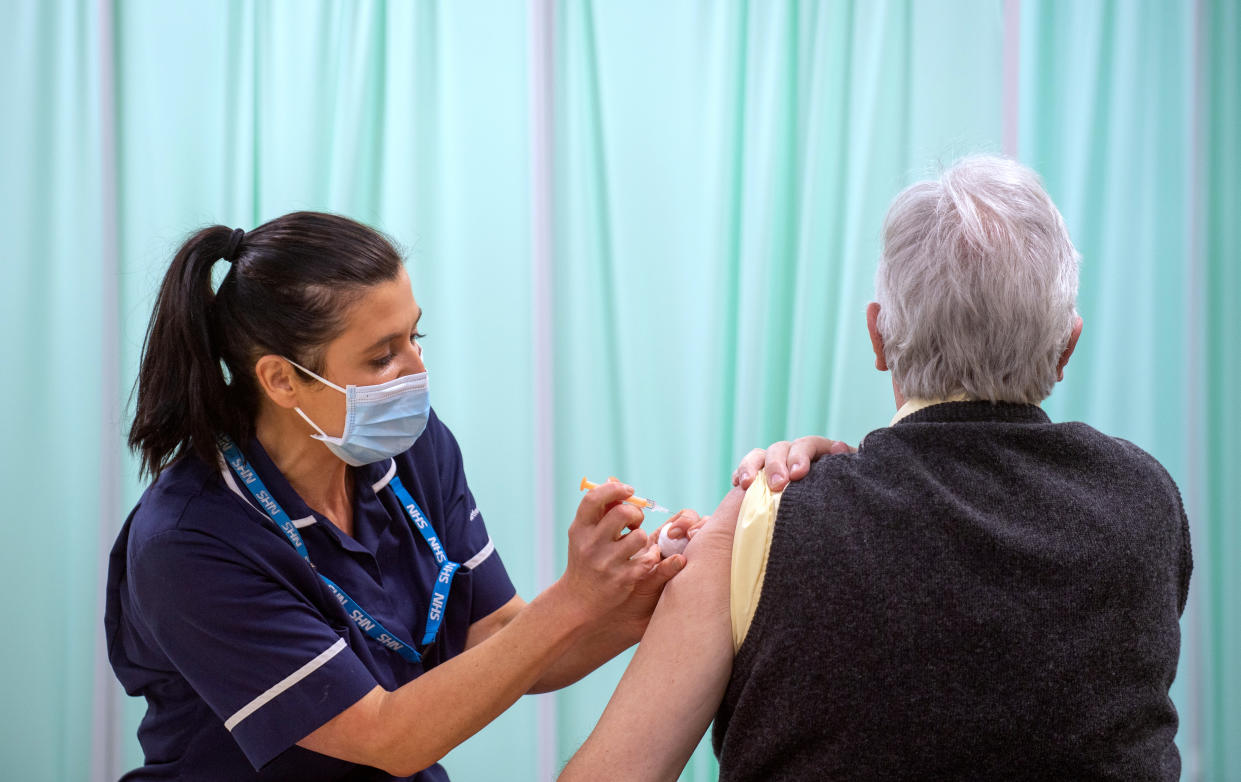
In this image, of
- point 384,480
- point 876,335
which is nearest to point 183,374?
point 384,480

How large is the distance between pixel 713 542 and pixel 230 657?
66 cm

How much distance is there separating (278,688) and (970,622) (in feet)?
2.86

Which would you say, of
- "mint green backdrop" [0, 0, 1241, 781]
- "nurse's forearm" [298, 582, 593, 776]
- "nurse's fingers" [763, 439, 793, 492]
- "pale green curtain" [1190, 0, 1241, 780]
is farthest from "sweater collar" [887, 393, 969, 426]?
"pale green curtain" [1190, 0, 1241, 780]

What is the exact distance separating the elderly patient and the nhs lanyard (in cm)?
50

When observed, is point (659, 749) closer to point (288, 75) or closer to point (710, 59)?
point (710, 59)

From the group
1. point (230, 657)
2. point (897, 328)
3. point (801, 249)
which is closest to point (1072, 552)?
point (897, 328)

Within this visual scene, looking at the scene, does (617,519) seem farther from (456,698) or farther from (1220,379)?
(1220,379)

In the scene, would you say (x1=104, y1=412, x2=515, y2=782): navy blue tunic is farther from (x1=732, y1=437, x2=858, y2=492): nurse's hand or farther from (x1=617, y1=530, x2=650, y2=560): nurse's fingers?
(x1=732, y1=437, x2=858, y2=492): nurse's hand

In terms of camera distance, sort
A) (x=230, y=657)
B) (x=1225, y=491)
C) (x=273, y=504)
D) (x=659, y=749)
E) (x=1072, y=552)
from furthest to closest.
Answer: (x=1225, y=491) < (x=273, y=504) < (x=230, y=657) < (x=659, y=749) < (x=1072, y=552)

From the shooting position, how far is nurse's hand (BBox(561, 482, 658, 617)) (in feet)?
Result: 4.28

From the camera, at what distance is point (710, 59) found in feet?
8.62

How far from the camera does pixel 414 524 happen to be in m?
1.67

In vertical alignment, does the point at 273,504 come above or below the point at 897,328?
below

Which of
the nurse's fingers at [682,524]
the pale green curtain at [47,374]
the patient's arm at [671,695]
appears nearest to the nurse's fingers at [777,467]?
the patient's arm at [671,695]
